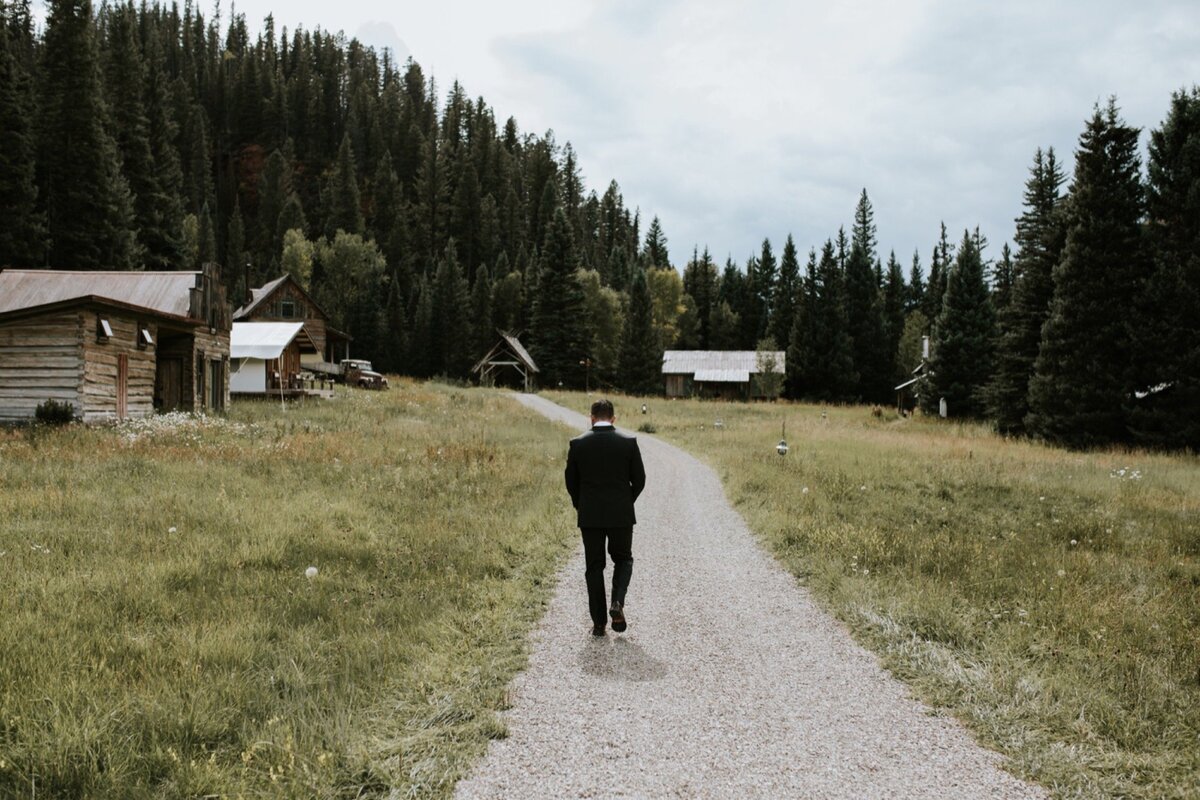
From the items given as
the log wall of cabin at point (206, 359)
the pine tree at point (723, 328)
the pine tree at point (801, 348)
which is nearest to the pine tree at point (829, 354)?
the pine tree at point (801, 348)

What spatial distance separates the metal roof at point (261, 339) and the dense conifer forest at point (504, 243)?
386 inches

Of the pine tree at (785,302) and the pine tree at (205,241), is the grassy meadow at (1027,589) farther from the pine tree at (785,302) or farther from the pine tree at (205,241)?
the pine tree at (205,241)

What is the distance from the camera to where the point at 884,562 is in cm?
866

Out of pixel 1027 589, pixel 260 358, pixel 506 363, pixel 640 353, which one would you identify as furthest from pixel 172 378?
pixel 640 353

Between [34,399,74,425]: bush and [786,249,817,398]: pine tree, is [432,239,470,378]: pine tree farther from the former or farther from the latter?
[34,399,74,425]: bush

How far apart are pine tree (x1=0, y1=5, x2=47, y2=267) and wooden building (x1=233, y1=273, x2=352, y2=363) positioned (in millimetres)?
18872

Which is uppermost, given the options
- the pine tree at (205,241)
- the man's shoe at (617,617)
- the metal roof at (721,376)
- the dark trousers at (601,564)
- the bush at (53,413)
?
the pine tree at (205,241)

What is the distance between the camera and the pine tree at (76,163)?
38.3 metres

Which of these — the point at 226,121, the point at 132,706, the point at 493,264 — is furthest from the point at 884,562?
the point at 226,121

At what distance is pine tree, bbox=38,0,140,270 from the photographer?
38312 millimetres

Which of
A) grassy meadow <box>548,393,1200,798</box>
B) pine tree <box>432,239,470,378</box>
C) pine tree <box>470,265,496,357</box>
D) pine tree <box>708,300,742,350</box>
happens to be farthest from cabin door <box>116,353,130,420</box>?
pine tree <box>708,300,742,350</box>

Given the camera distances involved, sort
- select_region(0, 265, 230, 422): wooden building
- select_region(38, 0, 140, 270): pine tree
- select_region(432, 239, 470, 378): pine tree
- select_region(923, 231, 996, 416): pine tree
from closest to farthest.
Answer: select_region(0, 265, 230, 422): wooden building, select_region(38, 0, 140, 270): pine tree, select_region(923, 231, 996, 416): pine tree, select_region(432, 239, 470, 378): pine tree

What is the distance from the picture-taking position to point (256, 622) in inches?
241

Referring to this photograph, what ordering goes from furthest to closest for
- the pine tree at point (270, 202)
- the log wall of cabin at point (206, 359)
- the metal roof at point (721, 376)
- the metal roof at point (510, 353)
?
the pine tree at point (270, 202) → the metal roof at point (721, 376) → the metal roof at point (510, 353) → the log wall of cabin at point (206, 359)
